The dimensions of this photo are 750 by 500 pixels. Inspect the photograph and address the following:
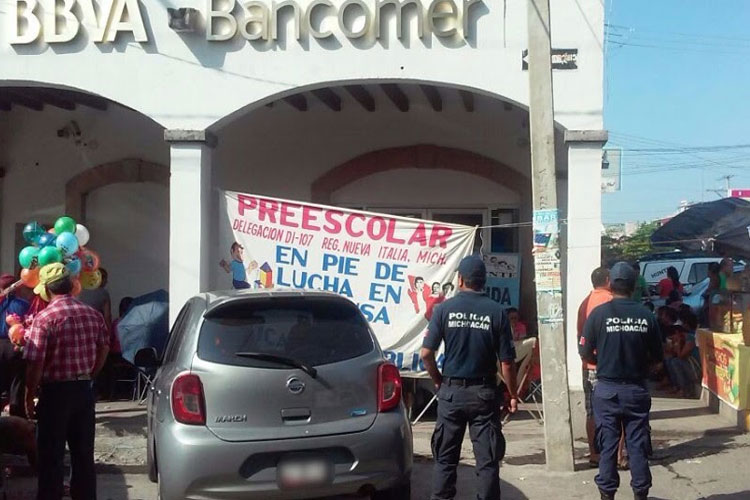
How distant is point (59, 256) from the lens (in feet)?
24.9

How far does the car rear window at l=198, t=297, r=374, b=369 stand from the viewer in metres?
5.61

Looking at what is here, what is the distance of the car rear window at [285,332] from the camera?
A: 18.4 ft

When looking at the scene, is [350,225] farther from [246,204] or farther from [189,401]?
[189,401]

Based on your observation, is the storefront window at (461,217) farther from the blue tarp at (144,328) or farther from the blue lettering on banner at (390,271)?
the blue tarp at (144,328)

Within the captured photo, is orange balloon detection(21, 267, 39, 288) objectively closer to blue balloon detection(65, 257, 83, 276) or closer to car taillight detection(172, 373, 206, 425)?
blue balloon detection(65, 257, 83, 276)

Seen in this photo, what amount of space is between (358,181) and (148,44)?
4064 millimetres

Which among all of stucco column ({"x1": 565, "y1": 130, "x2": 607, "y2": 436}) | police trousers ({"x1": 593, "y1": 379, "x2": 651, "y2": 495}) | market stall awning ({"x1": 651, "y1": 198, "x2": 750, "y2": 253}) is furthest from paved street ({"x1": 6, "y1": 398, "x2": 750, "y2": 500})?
market stall awning ({"x1": 651, "y1": 198, "x2": 750, "y2": 253})

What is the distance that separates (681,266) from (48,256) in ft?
56.3

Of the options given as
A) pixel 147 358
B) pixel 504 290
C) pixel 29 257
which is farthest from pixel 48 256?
pixel 504 290

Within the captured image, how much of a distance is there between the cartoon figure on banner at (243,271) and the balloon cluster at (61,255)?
1413 mm

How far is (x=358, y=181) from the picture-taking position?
41.1 feet

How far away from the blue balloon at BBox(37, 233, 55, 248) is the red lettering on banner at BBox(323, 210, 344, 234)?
2674 mm

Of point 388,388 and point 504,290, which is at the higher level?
point 504,290

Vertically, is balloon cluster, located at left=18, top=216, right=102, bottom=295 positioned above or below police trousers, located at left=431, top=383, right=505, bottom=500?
above
